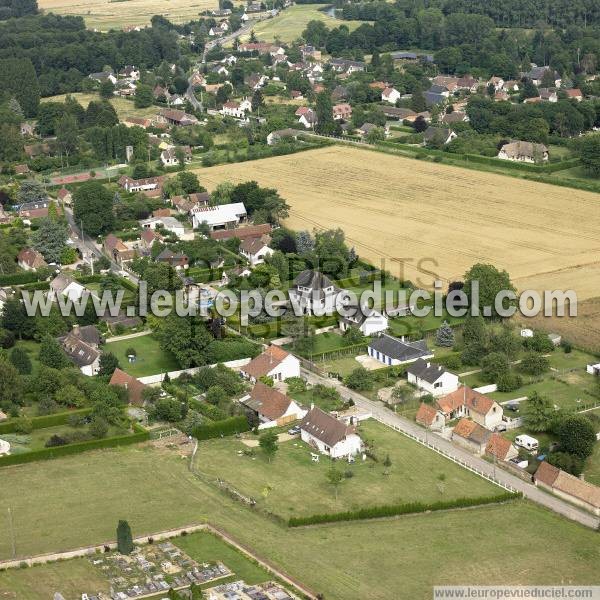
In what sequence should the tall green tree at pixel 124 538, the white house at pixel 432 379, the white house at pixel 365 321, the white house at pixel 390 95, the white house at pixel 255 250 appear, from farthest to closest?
the white house at pixel 390 95
the white house at pixel 255 250
the white house at pixel 365 321
the white house at pixel 432 379
the tall green tree at pixel 124 538

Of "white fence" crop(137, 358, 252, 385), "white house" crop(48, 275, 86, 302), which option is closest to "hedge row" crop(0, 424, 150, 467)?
Answer: "white fence" crop(137, 358, 252, 385)

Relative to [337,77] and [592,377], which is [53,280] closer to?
[592,377]

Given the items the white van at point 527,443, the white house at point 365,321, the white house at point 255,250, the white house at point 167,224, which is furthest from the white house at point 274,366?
the white house at point 167,224

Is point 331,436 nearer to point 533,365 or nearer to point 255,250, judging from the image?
point 533,365

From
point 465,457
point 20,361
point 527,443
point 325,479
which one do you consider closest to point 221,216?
point 20,361

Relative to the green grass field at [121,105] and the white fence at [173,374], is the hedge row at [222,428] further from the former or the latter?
the green grass field at [121,105]

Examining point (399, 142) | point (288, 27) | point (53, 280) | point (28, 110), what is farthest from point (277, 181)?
point (288, 27)
